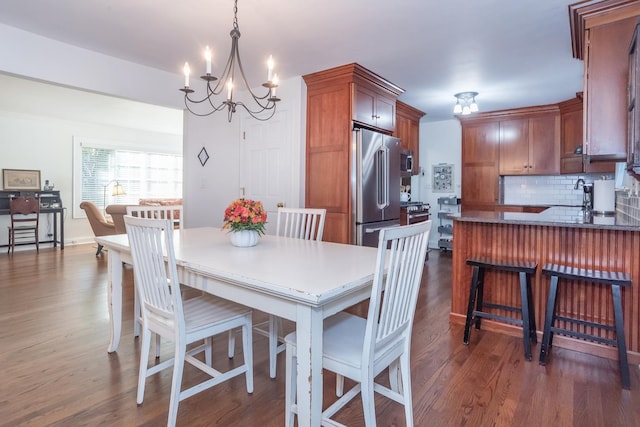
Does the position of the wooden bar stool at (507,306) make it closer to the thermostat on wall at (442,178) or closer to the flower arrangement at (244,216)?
the flower arrangement at (244,216)

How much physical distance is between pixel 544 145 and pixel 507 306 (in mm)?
3705

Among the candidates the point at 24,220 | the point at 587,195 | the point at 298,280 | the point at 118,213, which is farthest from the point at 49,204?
the point at 587,195

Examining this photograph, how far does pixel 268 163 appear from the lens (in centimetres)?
429

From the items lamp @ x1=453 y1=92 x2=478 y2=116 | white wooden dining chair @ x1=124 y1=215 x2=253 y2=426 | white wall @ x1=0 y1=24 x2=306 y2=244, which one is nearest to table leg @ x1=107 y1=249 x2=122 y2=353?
white wooden dining chair @ x1=124 y1=215 x2=253 y2=426

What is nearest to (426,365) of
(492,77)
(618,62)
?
(618,62)

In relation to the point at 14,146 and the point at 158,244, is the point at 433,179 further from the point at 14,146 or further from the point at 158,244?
the point at 14,146

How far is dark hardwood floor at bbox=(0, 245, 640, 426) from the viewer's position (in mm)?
1694

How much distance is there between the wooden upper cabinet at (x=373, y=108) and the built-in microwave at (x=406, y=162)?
2.78ft

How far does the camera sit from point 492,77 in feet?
13.0

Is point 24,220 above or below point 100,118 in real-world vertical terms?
below

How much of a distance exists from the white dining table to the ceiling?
5.54 ft

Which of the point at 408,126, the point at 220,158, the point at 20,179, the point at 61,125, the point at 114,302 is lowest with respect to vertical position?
the point at 114,302

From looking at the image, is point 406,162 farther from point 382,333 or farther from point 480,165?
point 382,333

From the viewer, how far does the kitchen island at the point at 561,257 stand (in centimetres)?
230
